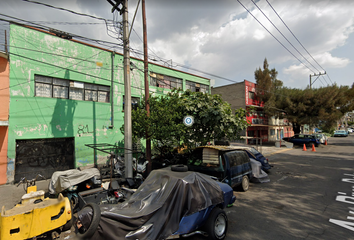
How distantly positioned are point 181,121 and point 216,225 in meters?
6.23

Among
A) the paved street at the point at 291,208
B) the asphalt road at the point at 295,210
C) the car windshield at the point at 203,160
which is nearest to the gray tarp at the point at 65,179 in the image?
the paved street at the point at 291,208

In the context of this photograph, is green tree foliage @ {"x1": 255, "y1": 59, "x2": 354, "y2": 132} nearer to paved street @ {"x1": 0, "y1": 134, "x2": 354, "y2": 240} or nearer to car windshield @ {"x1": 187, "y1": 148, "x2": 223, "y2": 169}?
paved street @ {"x1": 0, "y1": 134, "x2": 354, "y2": 240}

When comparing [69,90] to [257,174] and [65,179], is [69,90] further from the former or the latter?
[257,174]

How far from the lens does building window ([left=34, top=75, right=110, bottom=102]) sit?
9.73 metres

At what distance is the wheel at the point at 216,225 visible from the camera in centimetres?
364

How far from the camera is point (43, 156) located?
967cm

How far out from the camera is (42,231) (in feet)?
12.1

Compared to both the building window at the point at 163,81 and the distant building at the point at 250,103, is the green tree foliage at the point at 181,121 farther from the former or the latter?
the distant building at the point at 250,103

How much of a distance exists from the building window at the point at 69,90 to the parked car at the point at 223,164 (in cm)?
796

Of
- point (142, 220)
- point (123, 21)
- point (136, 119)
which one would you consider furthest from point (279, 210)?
point (123, 21)

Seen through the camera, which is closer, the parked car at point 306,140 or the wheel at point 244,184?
the wheel at point 244,184

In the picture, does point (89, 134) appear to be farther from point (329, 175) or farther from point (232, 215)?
point (329, 175)

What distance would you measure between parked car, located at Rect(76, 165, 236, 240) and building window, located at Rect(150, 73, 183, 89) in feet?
39.3

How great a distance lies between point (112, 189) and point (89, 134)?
6494 millimetres
